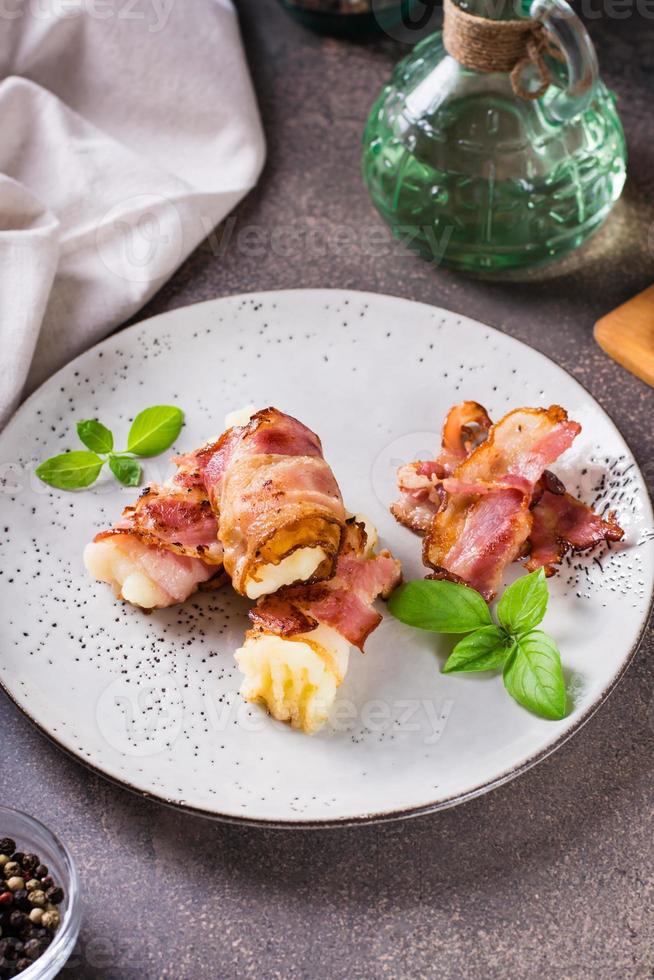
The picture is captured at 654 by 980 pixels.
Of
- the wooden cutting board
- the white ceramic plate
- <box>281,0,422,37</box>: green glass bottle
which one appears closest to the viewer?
the white ceramic plate

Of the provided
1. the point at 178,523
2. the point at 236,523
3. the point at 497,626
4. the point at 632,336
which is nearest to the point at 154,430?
the point at 178,523

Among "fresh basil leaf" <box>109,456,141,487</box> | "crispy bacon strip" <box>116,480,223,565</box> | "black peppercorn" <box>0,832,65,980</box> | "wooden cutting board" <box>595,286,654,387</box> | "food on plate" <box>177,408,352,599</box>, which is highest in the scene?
"food on plate" <box>177,408,352,599</box>

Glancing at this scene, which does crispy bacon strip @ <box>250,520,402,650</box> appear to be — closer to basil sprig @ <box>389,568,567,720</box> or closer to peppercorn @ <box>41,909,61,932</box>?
basil sprig @ <box>389,568,567,720</box>

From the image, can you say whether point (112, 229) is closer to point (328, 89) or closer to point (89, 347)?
point (89, 347)

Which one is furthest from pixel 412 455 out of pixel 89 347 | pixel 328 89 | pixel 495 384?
pixel 328 89

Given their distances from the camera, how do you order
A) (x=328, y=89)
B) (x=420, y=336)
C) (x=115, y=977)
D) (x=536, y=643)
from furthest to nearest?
(x=328, y=89) → (x=420, y=336) → (x=536, y=643) → (x=115, y=977)

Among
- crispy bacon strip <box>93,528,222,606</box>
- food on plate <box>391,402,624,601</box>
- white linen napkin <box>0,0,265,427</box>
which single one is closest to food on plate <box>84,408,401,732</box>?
crispy bacon strip <box>93,528,222,606</box>

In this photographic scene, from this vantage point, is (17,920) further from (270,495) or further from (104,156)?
(104,156)
